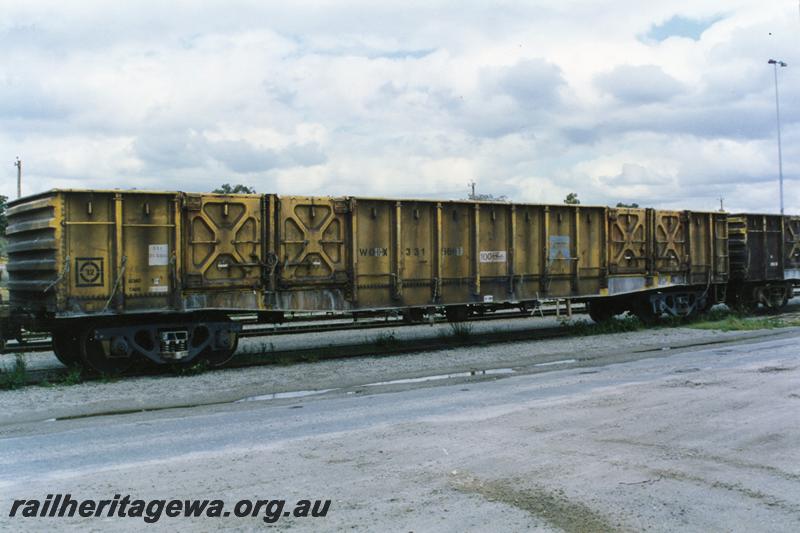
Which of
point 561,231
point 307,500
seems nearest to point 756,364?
point 561,231

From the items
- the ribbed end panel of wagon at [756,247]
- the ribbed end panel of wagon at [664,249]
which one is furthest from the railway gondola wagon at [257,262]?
the ribbed end panel of wagon at [756,247]

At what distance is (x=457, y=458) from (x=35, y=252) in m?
8.80

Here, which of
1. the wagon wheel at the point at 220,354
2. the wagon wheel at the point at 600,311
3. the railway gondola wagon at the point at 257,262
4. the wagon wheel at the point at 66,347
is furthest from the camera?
the wagon wheel at the point at 600,311

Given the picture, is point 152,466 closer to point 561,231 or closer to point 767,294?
point 561,231

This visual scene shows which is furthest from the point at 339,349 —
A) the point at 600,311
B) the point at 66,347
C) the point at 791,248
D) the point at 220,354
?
the point at 791,248

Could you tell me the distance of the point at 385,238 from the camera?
1391cm

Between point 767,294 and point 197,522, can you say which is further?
point 767,294

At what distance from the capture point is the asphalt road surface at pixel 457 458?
187 inches

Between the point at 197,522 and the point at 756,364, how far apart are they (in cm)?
970

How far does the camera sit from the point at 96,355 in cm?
1130

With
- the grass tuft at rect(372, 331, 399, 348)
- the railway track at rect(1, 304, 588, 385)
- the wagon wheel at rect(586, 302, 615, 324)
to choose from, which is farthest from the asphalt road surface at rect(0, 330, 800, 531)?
the wagon wheel at rect(586, 302, 615, 324)

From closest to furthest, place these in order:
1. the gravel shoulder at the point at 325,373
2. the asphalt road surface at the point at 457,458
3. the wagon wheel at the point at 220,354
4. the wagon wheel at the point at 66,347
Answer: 1. the asphalt road surface at the point at 457,458
2. the gravel shoulder at the point at 325,373
3. the wagon wheel at the point at 66,347
4. the wagon wheel at the point at 220,354

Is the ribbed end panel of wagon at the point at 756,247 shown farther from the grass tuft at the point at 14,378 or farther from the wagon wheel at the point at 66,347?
the grass tuft at the point at 14,378

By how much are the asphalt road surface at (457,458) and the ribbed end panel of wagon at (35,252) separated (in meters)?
3.66
